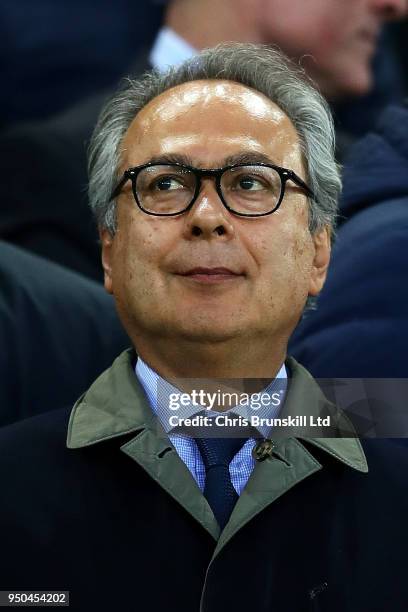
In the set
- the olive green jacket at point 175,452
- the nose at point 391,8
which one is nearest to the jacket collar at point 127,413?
the olive green jacket at point 175,452

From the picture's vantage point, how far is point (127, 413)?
6.59 feet

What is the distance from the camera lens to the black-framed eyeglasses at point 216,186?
Answer: 80.8 inches

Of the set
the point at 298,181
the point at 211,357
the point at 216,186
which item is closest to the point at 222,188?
the point at 216,186

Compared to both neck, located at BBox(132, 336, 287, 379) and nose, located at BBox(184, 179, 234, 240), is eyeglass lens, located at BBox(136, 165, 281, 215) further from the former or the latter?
neck, located at BBox(132, 336, 287, 379)

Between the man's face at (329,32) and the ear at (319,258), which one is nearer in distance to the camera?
the ear at (319,258)

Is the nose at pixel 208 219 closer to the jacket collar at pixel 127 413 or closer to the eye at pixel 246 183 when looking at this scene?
the eye at pixel 246 183

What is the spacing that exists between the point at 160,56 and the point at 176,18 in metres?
0.18

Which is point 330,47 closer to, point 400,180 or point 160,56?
point 160,56

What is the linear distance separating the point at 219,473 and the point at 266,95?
0.59m

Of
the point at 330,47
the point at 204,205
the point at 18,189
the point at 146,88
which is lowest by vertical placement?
the point at 204,205

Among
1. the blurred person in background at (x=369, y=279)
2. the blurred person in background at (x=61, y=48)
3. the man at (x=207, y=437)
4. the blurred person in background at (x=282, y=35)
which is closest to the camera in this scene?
the man at (x=207, y=437)

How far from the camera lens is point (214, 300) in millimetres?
1979

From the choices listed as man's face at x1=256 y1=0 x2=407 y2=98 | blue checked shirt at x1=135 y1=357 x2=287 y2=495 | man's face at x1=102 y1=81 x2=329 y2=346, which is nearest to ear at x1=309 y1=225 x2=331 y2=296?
man's face at x1=102 y1=81 x2=329 y2=346

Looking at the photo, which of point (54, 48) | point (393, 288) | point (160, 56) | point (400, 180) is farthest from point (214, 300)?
point (54, 48)
